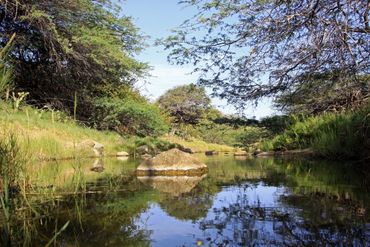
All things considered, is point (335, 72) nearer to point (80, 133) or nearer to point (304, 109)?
point (304, 109)

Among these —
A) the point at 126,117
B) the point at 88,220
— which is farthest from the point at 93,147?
the point at 88,220

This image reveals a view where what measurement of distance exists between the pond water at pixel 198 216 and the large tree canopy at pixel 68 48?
10.9 meters

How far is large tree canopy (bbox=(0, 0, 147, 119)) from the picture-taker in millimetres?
13828

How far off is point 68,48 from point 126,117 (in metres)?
4.93

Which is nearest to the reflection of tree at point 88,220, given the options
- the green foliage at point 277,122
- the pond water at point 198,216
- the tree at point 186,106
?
the pond water at point 198,216

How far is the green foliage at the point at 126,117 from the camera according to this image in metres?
16.8

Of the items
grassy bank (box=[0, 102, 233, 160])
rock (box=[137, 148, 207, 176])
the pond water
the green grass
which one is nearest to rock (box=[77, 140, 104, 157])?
grassy bank (box=[0, 102, 233, 160])

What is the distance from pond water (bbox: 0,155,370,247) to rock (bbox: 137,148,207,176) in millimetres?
1863

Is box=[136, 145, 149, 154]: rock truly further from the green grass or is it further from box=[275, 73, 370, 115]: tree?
box=[275, 73, 370, 115]: tree

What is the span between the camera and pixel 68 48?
13945 mm

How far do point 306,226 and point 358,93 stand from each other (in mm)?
5423

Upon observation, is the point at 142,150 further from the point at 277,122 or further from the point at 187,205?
the point at 187,205

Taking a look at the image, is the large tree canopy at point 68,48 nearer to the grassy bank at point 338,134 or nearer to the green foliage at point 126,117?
the green foliage at point 126,117

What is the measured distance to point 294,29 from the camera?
5.64m
